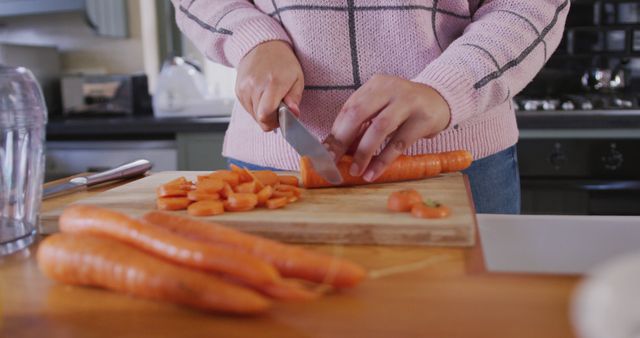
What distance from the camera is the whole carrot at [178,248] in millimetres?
554

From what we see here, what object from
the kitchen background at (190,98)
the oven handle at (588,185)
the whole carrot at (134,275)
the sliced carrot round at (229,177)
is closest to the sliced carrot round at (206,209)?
the sliced carrot round at (229,177)

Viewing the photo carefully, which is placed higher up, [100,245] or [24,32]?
[24,32]

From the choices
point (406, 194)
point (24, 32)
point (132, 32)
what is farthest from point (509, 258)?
point (24, 32)

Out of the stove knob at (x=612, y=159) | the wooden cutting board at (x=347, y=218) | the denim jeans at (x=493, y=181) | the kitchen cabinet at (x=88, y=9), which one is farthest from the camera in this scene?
the kitchen cabinet at (x=88, y=9)

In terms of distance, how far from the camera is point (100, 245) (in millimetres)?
613

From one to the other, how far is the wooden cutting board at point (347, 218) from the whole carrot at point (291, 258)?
17 centimetres

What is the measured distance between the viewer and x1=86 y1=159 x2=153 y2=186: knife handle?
46.1 inches

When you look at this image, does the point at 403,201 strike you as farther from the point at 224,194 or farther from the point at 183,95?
the point at 183,95

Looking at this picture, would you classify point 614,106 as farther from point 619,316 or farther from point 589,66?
point 619,316

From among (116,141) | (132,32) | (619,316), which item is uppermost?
(132,32)

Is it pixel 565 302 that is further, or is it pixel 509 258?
pixel 509 258

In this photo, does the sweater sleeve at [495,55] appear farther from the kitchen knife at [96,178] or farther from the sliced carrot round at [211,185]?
the kitchen knife at [96,178]

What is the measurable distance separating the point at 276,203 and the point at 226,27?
0.43 meters

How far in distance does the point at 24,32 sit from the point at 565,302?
119 inches
